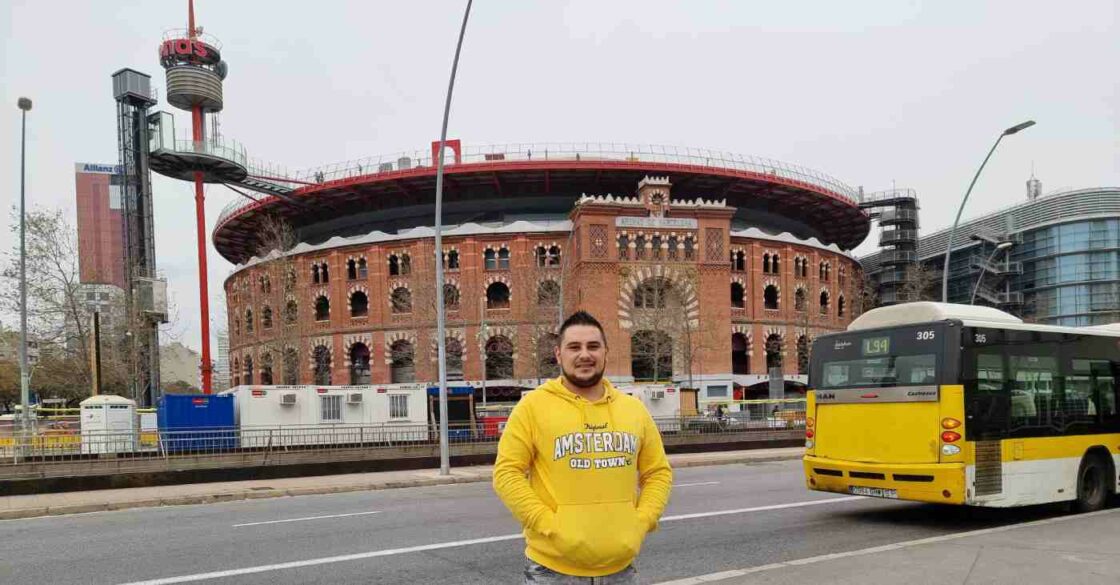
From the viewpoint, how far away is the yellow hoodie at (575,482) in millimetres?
3291

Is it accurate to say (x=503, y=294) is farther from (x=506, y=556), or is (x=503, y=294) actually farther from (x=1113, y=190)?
(x=1113, y=190)

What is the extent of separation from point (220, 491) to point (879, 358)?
12.1 metres

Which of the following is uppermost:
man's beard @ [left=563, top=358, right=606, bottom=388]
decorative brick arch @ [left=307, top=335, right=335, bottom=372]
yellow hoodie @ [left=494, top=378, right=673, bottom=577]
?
man's beard @ [left=563, top=358, right=606, bottom=388]

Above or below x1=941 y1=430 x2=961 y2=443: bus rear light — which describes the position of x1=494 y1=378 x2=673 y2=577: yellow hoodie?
above

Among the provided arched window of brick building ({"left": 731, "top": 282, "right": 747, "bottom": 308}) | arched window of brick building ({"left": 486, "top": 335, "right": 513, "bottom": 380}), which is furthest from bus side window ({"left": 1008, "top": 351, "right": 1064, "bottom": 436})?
arched window of brick building ({"left": 731, "top": 282, "right": 747, "bottom": 308})

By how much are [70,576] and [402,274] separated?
49.2 m

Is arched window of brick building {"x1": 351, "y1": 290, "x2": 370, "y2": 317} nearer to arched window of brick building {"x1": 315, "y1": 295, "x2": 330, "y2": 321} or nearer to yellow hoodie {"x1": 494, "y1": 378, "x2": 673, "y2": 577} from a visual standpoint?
arched window of brick building {"x1": 315, "y1": 295, "x2": 330, "y2": 321}

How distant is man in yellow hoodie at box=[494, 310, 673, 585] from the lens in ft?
10.8

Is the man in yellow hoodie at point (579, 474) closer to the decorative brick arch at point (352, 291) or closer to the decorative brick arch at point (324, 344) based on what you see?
the decorative brick arch at point (352, 291)

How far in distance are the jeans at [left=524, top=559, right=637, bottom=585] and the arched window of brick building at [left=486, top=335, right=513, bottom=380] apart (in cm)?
5014

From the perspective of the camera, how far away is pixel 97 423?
2302 centimetres

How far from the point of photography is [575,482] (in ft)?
10.9

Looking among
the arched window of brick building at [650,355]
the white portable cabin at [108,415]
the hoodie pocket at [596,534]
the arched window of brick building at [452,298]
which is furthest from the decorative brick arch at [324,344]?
the hoodie pocket at [596,534]

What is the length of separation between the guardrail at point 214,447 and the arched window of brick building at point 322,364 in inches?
1460
